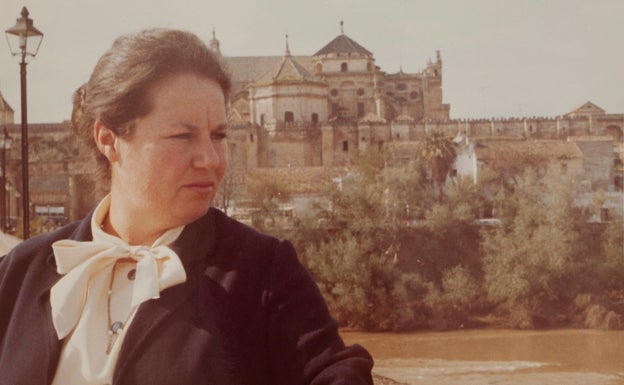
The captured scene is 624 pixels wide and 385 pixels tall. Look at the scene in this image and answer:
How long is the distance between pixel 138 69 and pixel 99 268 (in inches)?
9.5

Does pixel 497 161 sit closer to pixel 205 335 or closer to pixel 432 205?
pixel 432 205

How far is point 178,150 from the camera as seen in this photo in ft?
2.93

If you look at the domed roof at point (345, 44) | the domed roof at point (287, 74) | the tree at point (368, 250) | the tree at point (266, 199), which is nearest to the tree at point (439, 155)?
the tree at point (368, 250)

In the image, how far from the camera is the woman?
830mm

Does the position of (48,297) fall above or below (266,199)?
below

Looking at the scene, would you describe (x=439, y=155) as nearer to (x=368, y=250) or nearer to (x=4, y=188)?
(x=368, y=250)

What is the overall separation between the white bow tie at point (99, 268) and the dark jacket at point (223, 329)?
14 millimetres

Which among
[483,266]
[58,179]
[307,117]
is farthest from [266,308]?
[307,117]

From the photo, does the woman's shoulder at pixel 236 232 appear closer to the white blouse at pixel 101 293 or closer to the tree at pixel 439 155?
the white blouse at pixel 101 293

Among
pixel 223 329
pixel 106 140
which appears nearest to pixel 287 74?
pixel 106 140

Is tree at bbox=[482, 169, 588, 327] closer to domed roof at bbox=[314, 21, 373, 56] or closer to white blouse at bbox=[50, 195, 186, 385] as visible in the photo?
domed roof at bbox=[314, 21, 373, 56]

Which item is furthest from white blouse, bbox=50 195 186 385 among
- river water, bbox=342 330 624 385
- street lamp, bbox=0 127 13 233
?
river water, bbox=342 330 624 385

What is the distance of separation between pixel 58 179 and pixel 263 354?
4290mm

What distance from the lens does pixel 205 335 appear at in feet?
2.75
